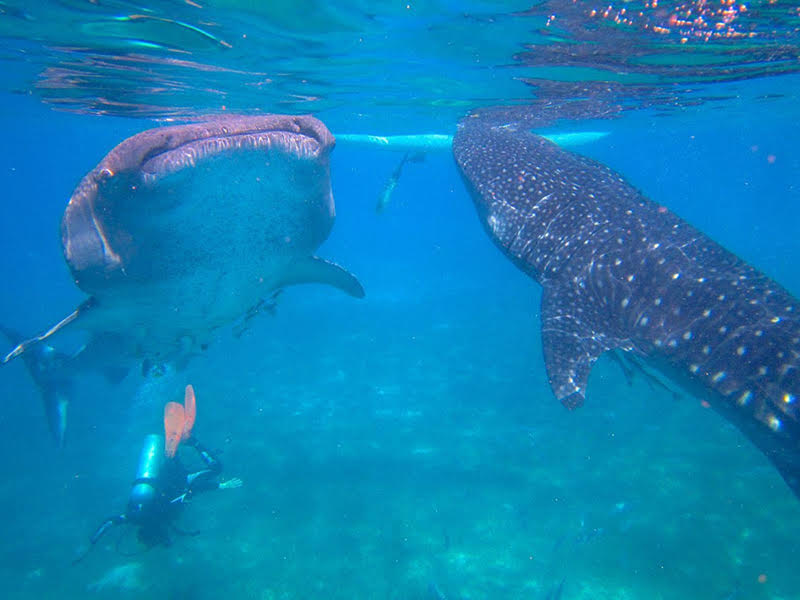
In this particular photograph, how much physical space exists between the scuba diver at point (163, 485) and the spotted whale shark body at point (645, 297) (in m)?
8.28

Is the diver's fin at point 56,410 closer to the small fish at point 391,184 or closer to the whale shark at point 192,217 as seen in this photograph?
the whale shark at point 192,217

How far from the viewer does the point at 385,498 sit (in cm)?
1086

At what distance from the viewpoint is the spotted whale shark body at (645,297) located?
393 centimetres

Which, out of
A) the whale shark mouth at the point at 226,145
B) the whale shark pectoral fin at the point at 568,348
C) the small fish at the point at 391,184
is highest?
the whale shark mouth at the point at 226,145

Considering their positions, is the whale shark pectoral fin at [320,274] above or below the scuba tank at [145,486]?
above

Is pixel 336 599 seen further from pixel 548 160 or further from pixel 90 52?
pixel 90 52

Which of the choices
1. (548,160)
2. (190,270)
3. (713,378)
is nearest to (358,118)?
(548,160)

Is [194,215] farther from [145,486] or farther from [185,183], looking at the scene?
[145,486]

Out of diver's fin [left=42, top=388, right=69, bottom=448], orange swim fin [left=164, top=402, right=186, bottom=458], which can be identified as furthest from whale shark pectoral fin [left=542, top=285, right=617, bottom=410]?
diver's fin [left=42, top=388, right=69, bottom=448]

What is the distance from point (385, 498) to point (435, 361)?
31.7 feet

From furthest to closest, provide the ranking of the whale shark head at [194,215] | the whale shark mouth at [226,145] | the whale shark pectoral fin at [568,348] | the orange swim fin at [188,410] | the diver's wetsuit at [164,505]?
the orange swim fin at [188,410] < the diver's wetsuit at [164,505] < the whale shark pectoral fin at [568,348] < the whale shark head at [194,215] < the whale shark mouth at [226,145]

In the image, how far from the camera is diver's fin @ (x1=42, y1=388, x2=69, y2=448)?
11.5 meters

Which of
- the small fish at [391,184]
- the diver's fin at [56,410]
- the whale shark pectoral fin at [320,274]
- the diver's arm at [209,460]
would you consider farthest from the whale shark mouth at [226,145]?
the small fish at [391,184]

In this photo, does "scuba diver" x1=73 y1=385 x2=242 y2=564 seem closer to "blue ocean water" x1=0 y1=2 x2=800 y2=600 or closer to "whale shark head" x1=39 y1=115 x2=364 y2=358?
"blue ocean water" x1=0 y1=2 x2=800 y2=600
